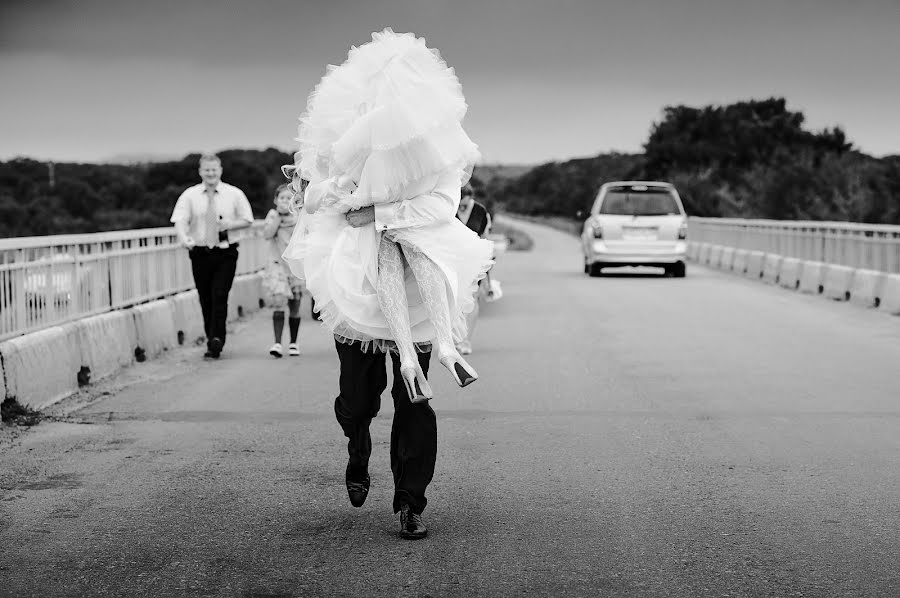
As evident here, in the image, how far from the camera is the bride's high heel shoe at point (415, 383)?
5.89m

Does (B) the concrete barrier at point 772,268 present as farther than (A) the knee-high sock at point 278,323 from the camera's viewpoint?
Yes

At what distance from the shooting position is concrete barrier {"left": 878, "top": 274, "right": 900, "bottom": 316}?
1872cm

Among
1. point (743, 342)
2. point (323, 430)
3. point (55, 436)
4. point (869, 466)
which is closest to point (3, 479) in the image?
point (55, 436)

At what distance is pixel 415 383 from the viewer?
594 cm

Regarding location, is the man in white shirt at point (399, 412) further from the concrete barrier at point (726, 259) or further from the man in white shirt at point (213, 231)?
the concrete barrier at point (726, 259)

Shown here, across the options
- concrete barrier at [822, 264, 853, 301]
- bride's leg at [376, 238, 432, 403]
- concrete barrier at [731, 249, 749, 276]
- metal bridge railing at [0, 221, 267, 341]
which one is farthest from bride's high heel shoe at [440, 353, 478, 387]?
concrete barrier at [731, 249, 749, 276]

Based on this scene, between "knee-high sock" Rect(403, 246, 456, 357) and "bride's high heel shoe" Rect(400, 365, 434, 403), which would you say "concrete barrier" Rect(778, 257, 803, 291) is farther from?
"bride's high heel shoe" Rect(400, 365, 434, 403)

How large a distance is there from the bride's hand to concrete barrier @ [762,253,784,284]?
2097 centimetres

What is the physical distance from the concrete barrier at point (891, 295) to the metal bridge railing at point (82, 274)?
31.3 feet

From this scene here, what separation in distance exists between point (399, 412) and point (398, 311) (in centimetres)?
49

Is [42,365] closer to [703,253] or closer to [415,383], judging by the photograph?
[415,383]

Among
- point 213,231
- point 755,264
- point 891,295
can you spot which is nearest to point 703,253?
point 755,264

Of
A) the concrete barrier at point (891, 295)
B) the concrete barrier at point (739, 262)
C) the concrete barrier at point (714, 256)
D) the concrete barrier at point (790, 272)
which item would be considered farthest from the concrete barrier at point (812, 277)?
the concrete barrier at point (714, 256)

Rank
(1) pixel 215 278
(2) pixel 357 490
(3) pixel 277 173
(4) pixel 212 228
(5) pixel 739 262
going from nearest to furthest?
(2) pixel 357 490 < (4) pixel 212 228 < (1) pixel 215 278 < (5) pixel 739 262 < (3) pixel 277 173
